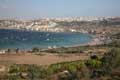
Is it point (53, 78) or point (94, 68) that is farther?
point (94, 68)

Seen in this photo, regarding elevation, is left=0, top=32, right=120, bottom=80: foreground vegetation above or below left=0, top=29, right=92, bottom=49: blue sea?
above

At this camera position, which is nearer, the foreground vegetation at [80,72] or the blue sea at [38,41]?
the foreground vegetation at [80,72]

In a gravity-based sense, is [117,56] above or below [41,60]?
above

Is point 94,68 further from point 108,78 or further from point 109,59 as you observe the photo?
point 108,78

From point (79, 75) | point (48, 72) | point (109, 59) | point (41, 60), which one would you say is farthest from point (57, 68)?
point (41, 60)

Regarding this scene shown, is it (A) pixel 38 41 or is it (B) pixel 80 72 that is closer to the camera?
(B) pixel 80 72

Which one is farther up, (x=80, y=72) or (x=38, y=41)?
(x=80, y=72)

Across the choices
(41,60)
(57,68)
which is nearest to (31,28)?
(41,60)

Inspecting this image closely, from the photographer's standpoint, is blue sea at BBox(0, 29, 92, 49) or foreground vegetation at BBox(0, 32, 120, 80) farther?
blue sea at BBox(0, 29, 92, 49)

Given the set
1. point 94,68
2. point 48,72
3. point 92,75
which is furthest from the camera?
point 94,68

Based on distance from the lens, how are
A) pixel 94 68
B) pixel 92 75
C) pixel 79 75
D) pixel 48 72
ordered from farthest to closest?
pixel 94 68 → pixel 48 72 → pixel 92 75 → pixel 79 75

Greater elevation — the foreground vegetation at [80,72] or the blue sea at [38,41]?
the foreground vegetation at [80,72]
